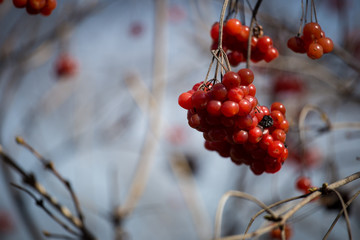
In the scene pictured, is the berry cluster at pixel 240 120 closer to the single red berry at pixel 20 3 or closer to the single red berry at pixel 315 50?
the single red berry at pixel 315 50

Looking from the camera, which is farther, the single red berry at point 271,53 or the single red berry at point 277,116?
the single red berry at point 271,53

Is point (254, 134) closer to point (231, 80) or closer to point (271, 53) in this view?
point (231, 80)

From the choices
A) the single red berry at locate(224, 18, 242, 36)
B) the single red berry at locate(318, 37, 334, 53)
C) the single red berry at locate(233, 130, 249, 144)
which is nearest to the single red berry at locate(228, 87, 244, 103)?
the single red berry at locate(233, 130, 249, 144)

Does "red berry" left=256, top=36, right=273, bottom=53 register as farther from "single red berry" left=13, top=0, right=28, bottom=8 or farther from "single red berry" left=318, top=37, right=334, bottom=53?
"single red berry" left=13, top=0, right=28, bottom=8

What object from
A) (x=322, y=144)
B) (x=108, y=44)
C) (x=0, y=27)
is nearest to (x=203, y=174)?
(x=322, y=144)

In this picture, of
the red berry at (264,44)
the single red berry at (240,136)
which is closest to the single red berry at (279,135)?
the single red berry at (240,136)
